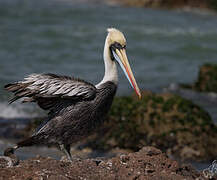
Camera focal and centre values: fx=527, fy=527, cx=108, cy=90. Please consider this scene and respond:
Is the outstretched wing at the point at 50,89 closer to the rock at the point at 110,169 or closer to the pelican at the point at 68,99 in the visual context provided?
the pelican at the point at 68,99

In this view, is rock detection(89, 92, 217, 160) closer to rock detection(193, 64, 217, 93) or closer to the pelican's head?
the pelican's head

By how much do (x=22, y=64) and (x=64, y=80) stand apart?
9675 millimetres

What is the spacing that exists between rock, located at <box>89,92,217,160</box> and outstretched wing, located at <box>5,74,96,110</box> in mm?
3029

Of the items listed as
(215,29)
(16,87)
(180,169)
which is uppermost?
(16,87)

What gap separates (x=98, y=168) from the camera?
185 inches

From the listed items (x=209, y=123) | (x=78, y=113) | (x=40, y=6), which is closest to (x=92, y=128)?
(x=78, y=113)

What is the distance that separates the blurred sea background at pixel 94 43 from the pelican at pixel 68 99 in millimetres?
3355

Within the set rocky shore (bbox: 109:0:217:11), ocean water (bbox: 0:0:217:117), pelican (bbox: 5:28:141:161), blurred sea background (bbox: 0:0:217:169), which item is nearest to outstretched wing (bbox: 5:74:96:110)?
pelican (bbox: 5:28:141:161)

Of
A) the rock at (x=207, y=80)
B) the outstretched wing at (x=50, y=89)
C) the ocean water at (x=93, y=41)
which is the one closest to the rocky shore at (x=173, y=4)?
the ocean water at (x=93, y=41)

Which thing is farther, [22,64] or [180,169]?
[22,64]

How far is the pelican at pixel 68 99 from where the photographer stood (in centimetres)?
539

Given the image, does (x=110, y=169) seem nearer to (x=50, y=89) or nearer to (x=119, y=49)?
(x=50, y=89)

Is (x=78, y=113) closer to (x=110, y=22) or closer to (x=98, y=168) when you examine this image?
(x=98, y=168)

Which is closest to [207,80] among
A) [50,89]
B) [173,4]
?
[50,89]
